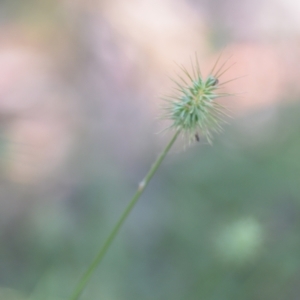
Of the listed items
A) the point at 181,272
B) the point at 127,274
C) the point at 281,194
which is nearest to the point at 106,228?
the point at 127,274

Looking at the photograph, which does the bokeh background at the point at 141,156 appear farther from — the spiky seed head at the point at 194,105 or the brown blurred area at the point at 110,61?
the spiky seed head at the point at 194,105

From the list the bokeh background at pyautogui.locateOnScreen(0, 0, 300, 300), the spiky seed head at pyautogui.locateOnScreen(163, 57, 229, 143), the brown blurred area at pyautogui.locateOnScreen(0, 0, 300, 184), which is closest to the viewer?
the spiky seed head at pyautogui.locateOnScreen(163, 57, 229, 143)

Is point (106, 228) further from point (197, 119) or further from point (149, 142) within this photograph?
point (197, 119)

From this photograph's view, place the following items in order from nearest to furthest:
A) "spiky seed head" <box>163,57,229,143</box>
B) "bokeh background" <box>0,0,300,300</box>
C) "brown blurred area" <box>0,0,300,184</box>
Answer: "spiky seed head" <box>163,57,229,143</box>
"bokeh background" <box>0,0,300,300</box>
"brown blurred area" <box>0,0,300,184</box>

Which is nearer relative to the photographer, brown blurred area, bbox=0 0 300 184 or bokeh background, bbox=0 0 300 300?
bokeh background, bbox=0 0 300 300

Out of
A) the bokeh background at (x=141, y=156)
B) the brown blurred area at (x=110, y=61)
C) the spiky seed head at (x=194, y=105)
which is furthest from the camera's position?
the brown blurred area at (x=110, y=61)

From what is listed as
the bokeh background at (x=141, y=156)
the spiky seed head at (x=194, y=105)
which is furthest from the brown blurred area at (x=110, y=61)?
the spiky seed head at (x=194, y=105)

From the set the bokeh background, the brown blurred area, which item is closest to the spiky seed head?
the bokeh background

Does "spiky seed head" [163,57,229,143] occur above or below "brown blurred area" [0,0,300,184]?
below

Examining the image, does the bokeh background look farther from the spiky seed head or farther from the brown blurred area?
the spiky seed head
